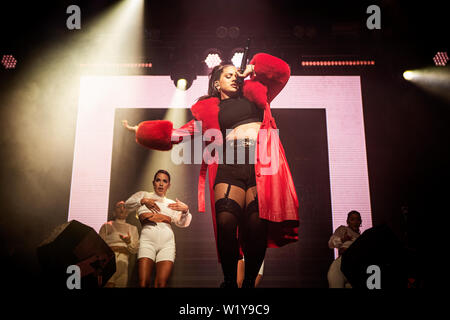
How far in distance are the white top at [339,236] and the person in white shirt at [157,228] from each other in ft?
5.02

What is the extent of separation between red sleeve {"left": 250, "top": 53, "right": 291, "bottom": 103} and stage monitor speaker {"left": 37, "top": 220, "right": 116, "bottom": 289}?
1558 millimetres

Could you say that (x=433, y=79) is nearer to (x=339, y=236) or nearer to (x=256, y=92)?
(x=339, y=236)

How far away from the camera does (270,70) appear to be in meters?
2.78

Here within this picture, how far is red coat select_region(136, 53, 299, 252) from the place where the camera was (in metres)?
2.50

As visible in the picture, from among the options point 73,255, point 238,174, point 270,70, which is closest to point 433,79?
point 270,70

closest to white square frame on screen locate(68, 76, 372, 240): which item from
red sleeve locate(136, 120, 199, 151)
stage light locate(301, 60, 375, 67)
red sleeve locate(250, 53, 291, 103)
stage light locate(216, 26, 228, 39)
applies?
stage light locate(301, 60, 375, 67)

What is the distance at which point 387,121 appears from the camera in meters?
4.62

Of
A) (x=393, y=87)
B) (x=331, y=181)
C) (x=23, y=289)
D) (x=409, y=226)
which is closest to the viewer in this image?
(x=23, y=289)

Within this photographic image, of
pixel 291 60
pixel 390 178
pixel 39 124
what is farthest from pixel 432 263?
pixel 39 124

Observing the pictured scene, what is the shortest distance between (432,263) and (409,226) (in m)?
0.46

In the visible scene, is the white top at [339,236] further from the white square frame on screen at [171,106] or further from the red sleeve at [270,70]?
the red sleeve at [270,70]

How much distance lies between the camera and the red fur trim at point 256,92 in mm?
2801

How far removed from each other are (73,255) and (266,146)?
1.38 meters
